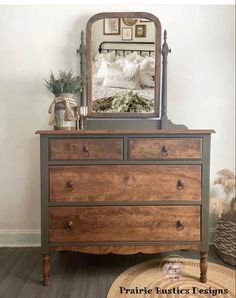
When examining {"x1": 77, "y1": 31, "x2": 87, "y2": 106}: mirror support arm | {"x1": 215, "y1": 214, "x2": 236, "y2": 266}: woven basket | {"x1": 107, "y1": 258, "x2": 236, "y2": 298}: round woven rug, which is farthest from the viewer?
{"x1": 77, "y1": 31, "x2": 87, "y2": 106}: mirror support arm

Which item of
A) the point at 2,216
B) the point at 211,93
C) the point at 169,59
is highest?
the point at 169,59

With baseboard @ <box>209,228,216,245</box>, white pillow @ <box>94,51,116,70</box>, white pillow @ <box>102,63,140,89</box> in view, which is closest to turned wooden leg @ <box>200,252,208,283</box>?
baseboard @ <box>209,228,216,245</box>

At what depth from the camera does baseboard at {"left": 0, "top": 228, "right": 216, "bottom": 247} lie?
7.73 feet

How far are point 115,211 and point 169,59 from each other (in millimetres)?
1336

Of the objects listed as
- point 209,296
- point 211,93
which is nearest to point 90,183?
point 209,296

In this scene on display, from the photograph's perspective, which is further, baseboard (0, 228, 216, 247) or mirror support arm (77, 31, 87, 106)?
baseboard (0, 228, 216, 247)

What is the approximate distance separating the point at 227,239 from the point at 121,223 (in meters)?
0.88

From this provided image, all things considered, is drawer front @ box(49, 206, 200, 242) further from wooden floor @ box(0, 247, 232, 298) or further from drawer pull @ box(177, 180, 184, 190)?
wooden floor @ box(0, 247, 232, 298)

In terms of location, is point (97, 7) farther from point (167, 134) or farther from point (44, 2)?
point (167, 134)

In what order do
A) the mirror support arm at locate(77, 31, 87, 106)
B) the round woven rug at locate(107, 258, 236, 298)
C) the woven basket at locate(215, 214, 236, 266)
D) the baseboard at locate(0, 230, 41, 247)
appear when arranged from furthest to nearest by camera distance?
the baseboard at locate(0, 230, 41, 247) < the mirror support arm at locate(77, 31, 87, 106) < the woven basket at locate(215, 214, 236, 266) < the round woven rug at locate(107, 258, 236, 298)

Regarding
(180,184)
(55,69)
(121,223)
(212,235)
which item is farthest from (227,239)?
(55,69)

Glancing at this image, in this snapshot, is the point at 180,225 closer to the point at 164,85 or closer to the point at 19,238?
the point at 164,85

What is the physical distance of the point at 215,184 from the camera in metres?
2.29

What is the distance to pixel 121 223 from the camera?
5.66ft
